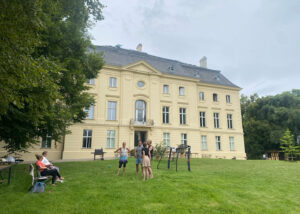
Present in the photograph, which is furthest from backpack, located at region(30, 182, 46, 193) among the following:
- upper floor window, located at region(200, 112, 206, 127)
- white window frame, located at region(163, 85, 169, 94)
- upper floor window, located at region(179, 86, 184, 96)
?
upper floor window, located at region(200, 112, 206, 127)

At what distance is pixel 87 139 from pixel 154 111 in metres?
8.52

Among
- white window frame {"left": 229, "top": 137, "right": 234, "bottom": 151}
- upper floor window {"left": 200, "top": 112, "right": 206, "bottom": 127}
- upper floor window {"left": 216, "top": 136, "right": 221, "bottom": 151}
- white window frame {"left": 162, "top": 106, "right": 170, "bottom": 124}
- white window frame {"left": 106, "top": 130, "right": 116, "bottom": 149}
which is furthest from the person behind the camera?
white window frame {"left": 229, "top": 137, "right": 234, "bottom": 151}

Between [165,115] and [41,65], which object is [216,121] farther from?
[41,65]

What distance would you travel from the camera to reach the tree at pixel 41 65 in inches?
175

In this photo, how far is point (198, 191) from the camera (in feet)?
22.4

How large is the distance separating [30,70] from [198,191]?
5859mm

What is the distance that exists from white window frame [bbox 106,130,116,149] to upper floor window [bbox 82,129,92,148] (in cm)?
184

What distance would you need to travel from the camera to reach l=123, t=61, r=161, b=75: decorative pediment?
26.1 meters

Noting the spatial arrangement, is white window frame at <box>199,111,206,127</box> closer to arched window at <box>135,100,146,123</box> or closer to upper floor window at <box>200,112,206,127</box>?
upper floor window at <box>200,112,206,127</box>

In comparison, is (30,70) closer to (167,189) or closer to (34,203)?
(34,203)

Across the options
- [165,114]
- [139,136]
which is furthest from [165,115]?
[139,136]

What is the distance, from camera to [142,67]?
26.7m

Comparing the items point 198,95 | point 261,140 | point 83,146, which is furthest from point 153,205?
point 261,140

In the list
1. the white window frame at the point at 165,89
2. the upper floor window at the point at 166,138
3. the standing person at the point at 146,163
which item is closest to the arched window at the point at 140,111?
the upper floor window at the point at 166,138
